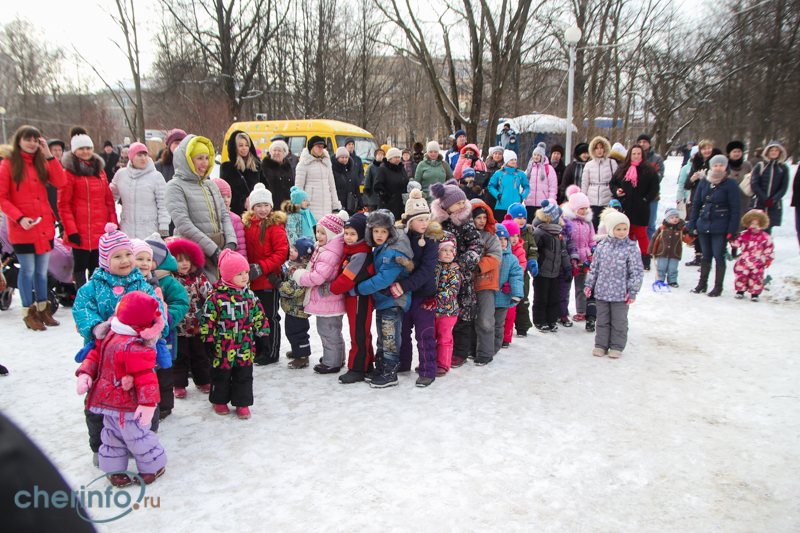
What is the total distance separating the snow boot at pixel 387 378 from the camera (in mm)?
4348

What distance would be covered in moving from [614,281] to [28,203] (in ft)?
20.2

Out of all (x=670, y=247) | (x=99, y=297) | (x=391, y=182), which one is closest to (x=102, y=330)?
(x=99, y=297)

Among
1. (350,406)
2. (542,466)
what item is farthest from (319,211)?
(542,466)

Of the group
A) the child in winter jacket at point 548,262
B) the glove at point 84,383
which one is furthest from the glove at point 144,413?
the child in winter jacket at point 548,262

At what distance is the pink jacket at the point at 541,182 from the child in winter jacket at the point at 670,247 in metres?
1.83

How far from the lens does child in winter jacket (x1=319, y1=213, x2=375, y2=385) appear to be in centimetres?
432

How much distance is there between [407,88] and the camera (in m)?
43.8

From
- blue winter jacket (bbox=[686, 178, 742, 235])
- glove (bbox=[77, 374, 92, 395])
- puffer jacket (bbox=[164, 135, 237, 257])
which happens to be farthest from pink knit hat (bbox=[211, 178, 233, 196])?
blue winter jacket (bbox=[686, 178, 742, 235])

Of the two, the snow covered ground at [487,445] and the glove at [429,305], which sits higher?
the glove at [429,305]

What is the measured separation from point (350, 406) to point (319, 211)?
3.89 m

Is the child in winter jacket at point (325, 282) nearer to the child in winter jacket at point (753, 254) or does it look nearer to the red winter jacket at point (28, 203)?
the red winter jacket at point (28, 203)

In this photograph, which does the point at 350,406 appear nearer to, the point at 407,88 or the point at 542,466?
the point at 542,466

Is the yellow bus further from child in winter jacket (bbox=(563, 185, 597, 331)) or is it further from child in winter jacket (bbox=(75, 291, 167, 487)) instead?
child in winter jacket (bbox=(75, 291, 167, 487))

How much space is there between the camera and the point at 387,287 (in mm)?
4293
